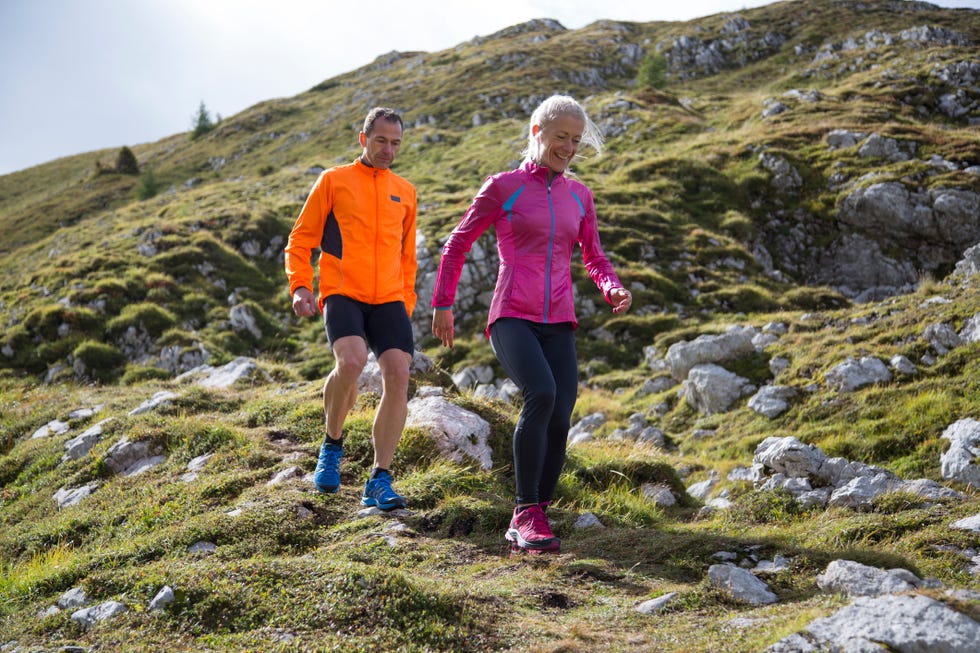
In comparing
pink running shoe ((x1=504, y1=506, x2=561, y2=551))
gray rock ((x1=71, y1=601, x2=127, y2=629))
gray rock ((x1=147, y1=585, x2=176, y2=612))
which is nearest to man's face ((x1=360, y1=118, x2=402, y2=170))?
pink running shoe ((x1=504, y1=506, x2=561, y2=551))

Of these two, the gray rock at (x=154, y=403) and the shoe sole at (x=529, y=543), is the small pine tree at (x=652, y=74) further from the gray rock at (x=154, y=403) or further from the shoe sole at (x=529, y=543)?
the shoe sole at (x=529, y=543)

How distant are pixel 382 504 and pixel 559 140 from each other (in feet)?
11.4

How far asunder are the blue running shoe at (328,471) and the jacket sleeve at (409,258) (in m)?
1.52

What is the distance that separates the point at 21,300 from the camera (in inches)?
824

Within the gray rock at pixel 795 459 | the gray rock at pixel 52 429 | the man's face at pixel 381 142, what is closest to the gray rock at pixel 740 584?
the gray rock at pixel 795 459

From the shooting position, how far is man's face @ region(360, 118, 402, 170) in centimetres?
625

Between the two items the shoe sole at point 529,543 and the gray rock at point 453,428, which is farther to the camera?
the gray rock at point 453,428

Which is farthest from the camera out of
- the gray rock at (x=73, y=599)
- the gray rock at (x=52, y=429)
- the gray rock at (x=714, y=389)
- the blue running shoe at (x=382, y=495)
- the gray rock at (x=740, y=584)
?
the gray rock at (x=714, y=389)

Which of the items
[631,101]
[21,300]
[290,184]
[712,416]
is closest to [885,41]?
[631,101]

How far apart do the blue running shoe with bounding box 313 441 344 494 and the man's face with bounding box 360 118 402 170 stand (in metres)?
2.76

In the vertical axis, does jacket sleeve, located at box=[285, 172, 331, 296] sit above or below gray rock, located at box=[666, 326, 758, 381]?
Answer: above

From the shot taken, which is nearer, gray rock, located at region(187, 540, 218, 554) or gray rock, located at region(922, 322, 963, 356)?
gray rock, located at region(187, 540, 218, 554)

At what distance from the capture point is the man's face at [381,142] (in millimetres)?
6250

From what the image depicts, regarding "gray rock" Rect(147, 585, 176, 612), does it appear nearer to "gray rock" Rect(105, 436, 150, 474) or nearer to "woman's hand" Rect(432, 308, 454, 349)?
"woman's hand" Rect(432, 308, 454, 349)
